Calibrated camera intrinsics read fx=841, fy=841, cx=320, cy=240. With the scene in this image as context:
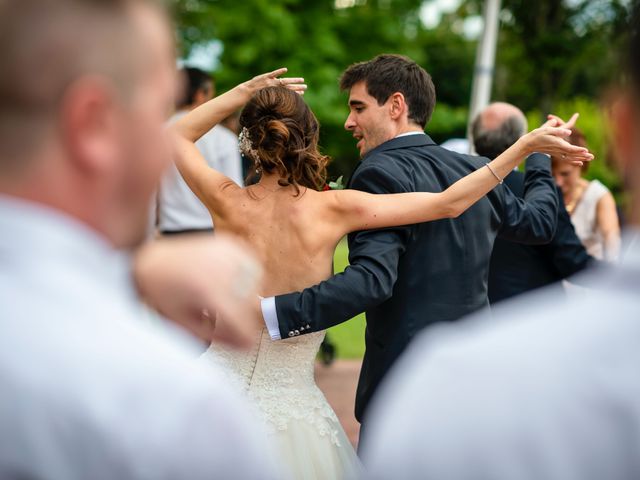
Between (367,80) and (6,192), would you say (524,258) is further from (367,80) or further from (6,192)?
(6,192)

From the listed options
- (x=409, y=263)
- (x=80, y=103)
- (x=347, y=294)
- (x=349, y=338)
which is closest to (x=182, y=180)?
(x=409, y=263)

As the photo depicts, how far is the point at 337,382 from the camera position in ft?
24.3

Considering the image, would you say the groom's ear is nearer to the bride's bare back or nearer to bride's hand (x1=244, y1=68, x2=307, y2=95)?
bride's hand (x1=244, y1=68, x2=307, y2=95)

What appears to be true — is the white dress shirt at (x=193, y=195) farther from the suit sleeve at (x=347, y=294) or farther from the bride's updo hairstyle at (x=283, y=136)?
the suit sleeve at (x=347, y=294)

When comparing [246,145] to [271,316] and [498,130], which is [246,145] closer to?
[271,316]

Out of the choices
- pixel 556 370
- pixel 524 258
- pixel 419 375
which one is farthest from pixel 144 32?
pixel 524 258

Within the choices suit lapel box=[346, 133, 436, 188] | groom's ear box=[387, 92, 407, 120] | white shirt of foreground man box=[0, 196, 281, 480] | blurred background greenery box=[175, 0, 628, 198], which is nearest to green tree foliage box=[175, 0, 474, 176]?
blurred background greenery box=[175, 0, 628, 198]

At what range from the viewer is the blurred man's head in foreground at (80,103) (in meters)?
0.95


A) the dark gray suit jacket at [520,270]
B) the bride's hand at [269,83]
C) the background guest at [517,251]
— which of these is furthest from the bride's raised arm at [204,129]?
the dark gray suit jacket at [520,270]

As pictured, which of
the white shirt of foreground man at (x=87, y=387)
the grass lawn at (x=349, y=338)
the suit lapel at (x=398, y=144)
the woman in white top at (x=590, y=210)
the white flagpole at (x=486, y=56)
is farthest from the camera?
the grass lawn at (x=349, y=338)

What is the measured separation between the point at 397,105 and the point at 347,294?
1079 mm

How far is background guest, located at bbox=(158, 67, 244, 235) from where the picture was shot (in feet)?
20.8

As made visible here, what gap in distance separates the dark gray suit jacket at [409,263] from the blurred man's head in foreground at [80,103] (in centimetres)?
231

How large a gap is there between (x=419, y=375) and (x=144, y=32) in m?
0.52
